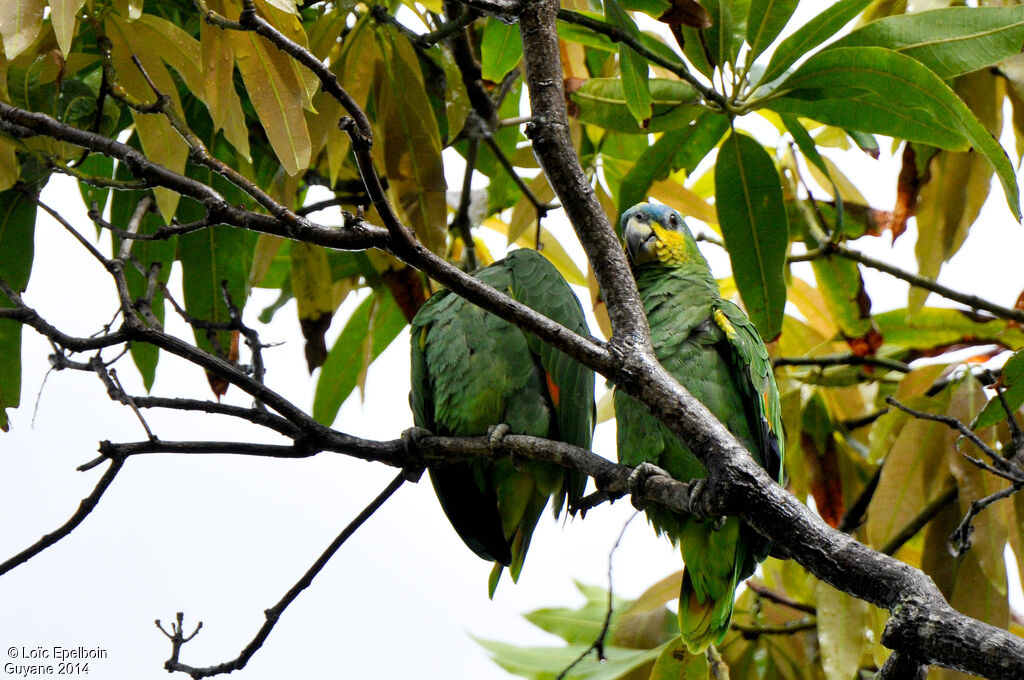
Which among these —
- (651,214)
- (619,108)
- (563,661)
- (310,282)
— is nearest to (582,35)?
(619,108)

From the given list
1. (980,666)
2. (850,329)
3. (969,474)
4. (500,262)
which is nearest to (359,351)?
(500,262)

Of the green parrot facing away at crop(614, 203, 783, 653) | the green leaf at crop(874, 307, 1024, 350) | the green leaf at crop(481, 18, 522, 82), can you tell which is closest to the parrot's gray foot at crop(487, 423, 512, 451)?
the green parrot facing away at crop(614, 203, 783, 653)

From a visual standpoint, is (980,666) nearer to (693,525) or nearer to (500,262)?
(693,525)

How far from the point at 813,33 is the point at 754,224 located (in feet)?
1.22

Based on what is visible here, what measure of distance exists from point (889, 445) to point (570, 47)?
131cm

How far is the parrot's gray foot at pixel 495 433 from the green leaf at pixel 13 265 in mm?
926

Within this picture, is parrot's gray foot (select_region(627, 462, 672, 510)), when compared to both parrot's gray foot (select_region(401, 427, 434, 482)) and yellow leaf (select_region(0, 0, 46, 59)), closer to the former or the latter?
parrot's gray foot (select_region(401, 427, 434, 482))

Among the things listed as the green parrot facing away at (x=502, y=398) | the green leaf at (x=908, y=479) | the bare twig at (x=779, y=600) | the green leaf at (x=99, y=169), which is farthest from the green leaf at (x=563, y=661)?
the green leaf at (x=99, y=169)

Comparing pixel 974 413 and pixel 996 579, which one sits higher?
pixel 974 413

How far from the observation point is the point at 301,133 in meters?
1.43

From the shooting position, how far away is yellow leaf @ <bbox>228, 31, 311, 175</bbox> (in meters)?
1.43

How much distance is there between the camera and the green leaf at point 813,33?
1625 millimetres

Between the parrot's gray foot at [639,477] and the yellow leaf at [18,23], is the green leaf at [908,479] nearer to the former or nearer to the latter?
the parrot's gray foot at [639,477]

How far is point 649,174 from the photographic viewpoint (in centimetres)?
188
